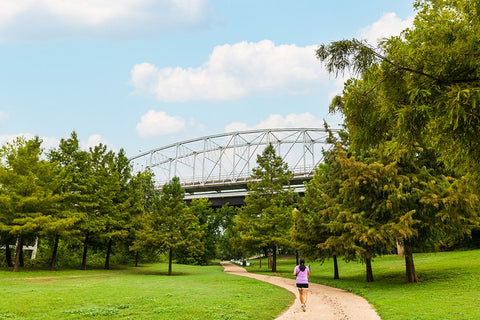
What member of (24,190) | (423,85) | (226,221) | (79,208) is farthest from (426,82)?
(226,221)

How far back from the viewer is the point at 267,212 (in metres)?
36.2

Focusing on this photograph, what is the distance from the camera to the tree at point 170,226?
33375 mm

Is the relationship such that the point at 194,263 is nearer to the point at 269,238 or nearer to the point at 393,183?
the point at 269,238

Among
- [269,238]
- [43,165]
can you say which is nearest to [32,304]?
[43,165]

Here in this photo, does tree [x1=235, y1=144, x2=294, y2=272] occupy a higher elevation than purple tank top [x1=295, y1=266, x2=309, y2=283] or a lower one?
higher

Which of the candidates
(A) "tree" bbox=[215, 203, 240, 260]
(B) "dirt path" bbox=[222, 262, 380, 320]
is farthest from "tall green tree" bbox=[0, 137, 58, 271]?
(A) "tree" bbox=[215, 203, 240, 260]

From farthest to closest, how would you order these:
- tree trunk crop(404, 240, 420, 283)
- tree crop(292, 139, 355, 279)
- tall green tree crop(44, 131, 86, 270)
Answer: tall green tree crop(44, 131, 86, 270), tree crop(292, 139, 355, 279), tree trunk crop(404, 240, 420, 283)

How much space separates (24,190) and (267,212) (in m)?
21.7

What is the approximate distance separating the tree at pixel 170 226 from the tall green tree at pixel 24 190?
864 centimetres

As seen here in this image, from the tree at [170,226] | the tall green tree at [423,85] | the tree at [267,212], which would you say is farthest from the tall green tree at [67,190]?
the tall green tree at [423,85]

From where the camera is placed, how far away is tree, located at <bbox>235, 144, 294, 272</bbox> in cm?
3516

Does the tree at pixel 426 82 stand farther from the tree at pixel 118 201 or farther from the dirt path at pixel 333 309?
the tree at pixel 118 201

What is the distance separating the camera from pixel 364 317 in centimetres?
1038

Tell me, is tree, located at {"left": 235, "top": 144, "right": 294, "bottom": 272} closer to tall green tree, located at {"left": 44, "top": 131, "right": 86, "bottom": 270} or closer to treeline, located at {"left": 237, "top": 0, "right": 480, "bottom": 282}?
treeline, located at {"left": 237, "top": 0, "right": 480, "bottom": 282}
